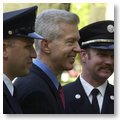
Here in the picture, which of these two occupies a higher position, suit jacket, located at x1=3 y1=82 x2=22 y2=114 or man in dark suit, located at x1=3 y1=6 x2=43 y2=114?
man in dark suit, located at x1=3 y1=6 x2=43 y2=114

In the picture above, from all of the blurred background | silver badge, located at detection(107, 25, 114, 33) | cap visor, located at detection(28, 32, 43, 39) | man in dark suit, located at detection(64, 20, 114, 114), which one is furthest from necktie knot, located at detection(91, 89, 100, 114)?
cap visor, located at detection(28, 32, 43, 39)

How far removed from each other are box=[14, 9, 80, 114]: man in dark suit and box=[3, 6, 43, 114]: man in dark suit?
0.14ft

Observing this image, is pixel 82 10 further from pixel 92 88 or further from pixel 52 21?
pixel 92 88

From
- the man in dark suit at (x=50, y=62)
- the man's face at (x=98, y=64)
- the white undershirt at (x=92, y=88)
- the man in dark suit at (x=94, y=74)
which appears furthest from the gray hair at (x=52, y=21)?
the white undershirt at (x=92, y=88)

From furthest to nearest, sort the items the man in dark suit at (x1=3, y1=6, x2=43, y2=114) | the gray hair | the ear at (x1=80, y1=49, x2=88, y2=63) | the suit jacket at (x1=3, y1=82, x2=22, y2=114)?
the ear at (x1=80, y1=49, x2=88, y2=63), the gray hair, the man in dark suit at (x1=3, y1=6, x2=43, y2=114), the suit jacket at (x1=3, y1=82, x2=22, y2=114)

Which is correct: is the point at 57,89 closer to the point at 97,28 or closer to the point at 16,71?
the point at 16,71

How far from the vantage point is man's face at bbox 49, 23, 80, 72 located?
1938 mm

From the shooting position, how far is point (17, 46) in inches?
71.7

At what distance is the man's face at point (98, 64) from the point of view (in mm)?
2020

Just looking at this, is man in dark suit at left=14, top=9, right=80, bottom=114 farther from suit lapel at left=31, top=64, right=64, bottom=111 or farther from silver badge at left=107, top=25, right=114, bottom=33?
silver badge at left=107, top=25, right=114, bottom=33

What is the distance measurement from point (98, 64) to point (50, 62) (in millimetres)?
288

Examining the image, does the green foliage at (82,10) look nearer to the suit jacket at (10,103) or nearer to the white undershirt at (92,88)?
the white undershirt at (92,88)

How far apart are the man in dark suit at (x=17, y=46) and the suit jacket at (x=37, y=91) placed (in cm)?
5

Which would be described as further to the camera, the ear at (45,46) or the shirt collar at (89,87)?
the shirt collar at (89,87)
